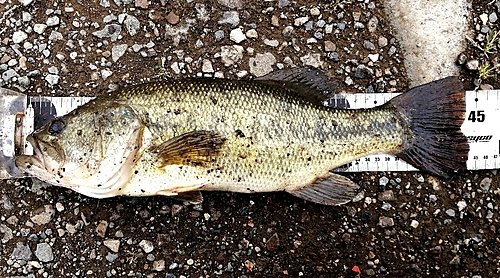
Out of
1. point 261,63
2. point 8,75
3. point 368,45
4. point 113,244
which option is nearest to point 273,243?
point 113,244

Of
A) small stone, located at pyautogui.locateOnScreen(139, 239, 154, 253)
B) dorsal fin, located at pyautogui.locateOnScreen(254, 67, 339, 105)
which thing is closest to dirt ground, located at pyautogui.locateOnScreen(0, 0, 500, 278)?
small stone, located at pyautogui.locateOnScreen(139, 239, 154, 253)

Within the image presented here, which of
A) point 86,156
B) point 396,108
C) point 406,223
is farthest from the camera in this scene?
point 406,223

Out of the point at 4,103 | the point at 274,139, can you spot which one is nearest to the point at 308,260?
the point at 274,139

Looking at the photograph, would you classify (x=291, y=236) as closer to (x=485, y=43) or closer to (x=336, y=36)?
(x=336, y=36)

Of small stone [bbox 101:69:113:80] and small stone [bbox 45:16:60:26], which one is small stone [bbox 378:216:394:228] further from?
small stone [bbox 45:16:60:26]

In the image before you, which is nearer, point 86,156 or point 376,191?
point 86,156

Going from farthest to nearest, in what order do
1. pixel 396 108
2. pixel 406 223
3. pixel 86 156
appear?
1. pixel 406 223
2. pixel 396 108
3. pixel 86 156

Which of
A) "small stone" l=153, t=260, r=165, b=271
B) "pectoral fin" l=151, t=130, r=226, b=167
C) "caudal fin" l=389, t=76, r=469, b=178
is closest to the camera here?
"pectoral fin" l=151, t=130, r=226, b=167
